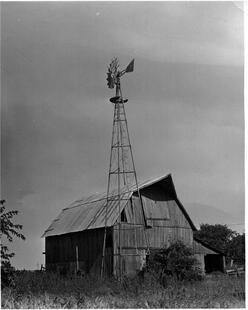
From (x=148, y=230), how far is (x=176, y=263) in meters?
4.01

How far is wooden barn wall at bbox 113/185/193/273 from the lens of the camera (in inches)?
839

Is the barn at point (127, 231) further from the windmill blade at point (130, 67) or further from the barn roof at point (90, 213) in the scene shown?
the windmill blade at point (130, 67)

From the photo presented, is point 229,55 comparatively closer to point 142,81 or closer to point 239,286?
point 142,81

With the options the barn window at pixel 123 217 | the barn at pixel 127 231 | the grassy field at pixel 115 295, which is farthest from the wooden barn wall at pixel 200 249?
the grassy field at pixel 115 295

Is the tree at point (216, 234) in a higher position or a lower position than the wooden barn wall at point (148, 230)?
lower

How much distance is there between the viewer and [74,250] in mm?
23531

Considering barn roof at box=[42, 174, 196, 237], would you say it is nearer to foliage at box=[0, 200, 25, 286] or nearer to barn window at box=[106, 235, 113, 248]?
barn window at box=[106, 235, 113, 248]

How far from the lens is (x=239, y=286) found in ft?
43.6

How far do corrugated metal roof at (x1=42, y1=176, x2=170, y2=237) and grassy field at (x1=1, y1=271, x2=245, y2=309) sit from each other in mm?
7641

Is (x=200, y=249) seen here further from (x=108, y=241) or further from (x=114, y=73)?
(x=114, y=73)

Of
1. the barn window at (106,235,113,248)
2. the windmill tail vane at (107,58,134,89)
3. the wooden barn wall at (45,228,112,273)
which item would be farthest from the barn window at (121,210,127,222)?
the windmill tail vane at (107,58,134,89)

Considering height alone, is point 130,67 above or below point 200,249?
above

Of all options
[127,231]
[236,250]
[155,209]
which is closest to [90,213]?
[127,231]

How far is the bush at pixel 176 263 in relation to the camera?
57.1ft
